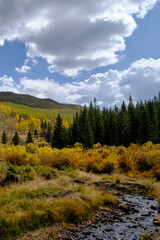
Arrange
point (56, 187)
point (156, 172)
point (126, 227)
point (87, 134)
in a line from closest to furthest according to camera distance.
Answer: point (126, 227)
point (56, 187)
point (156, 172)
point (87, 134)

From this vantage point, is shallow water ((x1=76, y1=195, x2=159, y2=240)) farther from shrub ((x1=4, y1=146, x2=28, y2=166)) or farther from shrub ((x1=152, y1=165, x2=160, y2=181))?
shrub ((x1=4, y1=146, x2=28, y2=166))

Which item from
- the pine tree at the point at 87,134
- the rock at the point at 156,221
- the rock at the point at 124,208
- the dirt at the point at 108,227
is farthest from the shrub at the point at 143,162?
the pine tree at the point at 87,134

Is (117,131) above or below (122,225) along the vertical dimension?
above

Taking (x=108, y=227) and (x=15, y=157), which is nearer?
(x=108, y=227)

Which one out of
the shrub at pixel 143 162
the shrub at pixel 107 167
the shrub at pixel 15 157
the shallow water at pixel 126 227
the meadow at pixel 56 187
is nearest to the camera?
the shallow water at pixel 126 227

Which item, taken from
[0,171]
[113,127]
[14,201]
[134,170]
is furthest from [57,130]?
[14,201]

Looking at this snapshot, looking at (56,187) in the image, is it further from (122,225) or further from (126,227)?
(126,227)

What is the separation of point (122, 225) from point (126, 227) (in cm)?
21

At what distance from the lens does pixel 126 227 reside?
6848 millimetres

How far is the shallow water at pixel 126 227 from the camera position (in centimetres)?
624

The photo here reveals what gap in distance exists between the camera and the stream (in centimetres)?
625

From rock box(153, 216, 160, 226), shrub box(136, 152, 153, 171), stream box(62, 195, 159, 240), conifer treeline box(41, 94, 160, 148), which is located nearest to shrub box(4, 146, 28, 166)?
stream box(62, 195, 159, 240)

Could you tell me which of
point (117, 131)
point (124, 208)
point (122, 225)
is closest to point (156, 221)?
point (122, 225)

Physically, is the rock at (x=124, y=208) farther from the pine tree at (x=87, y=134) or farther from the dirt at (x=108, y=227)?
the pine tree at (x=87, y=134)
